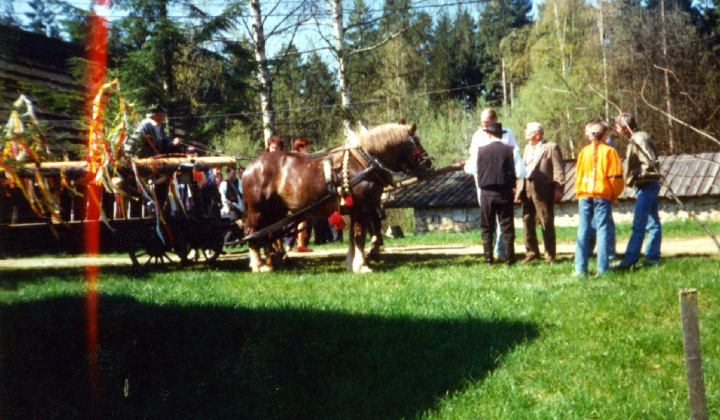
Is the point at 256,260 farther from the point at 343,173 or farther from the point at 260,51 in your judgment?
the point at 260,51

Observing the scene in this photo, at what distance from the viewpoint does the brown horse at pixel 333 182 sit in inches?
298

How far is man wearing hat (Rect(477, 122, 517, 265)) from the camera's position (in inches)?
291

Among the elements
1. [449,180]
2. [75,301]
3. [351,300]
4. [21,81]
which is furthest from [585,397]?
[449,180]

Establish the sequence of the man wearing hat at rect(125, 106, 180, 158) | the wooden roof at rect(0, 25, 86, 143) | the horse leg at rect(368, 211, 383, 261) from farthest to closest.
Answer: the horse leg at rect(368, 211, 383, 261)
the man wearing hat at rect(125, 106, 180, 158)
the wooden roof at rect(0, 25, 86, 143)

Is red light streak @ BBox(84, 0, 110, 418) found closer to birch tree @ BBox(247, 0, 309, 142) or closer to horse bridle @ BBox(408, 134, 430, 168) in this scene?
horse bridle @ BBox(408, 134, 430, 168)

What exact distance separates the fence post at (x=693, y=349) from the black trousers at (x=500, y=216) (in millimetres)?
5126

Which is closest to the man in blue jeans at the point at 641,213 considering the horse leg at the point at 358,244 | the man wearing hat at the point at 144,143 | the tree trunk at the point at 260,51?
the horse leg at the point at 358,244

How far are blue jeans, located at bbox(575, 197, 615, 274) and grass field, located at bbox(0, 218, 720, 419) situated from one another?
0.30m

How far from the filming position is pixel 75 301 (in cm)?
324

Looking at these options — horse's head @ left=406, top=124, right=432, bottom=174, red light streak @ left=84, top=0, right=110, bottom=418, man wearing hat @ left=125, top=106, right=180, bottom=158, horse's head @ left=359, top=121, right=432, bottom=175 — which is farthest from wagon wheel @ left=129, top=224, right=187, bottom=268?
red light streak @ left=84, top=0, right=110, bottom=418

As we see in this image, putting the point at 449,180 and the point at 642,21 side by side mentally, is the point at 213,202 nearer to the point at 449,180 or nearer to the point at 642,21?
the point at 449,180

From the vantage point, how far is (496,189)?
7.49m

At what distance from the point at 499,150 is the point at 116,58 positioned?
5367mm

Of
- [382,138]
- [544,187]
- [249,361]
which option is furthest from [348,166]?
[249,361]
